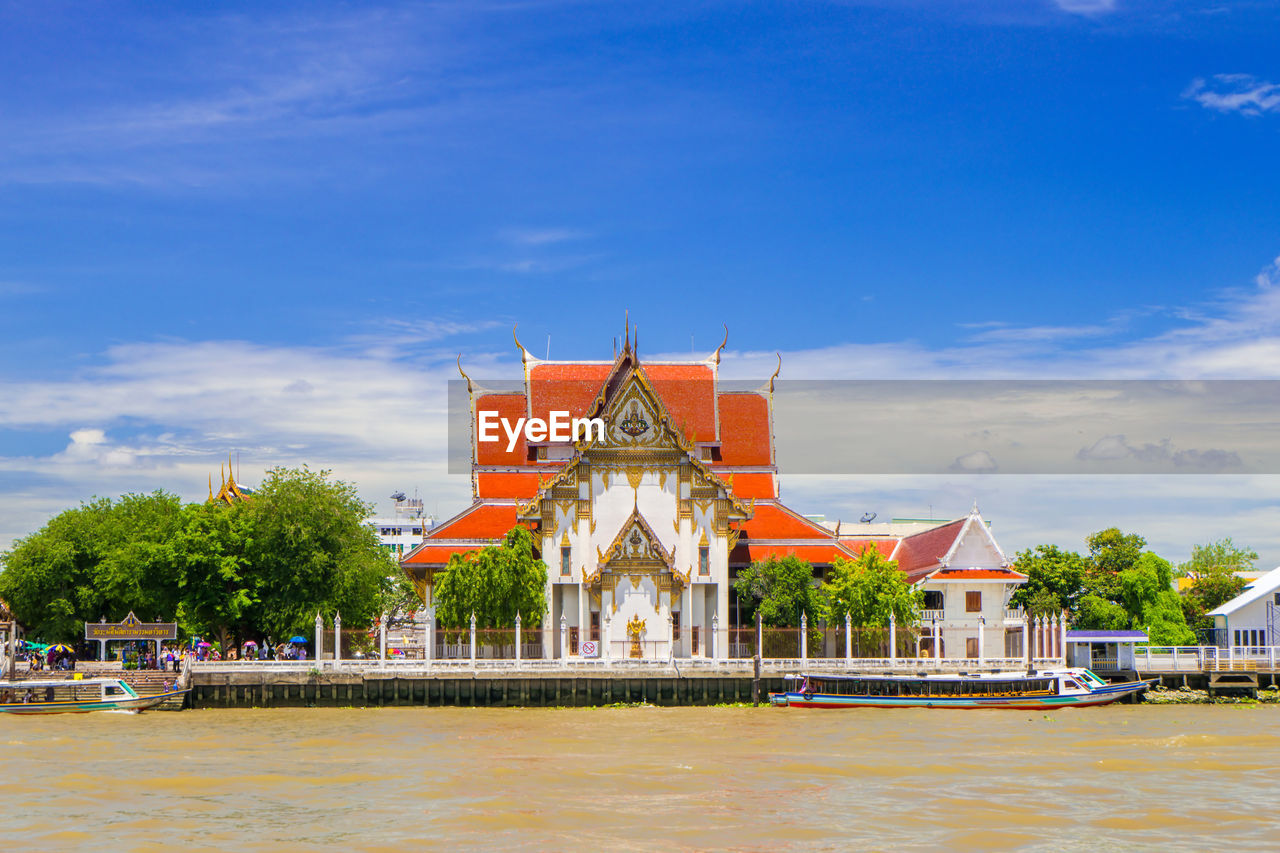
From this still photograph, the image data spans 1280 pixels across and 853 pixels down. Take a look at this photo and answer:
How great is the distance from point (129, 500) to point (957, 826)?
171 ft

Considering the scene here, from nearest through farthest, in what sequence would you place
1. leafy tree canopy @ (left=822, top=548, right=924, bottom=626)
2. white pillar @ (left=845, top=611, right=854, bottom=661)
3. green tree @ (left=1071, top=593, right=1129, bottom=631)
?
1. white pillar @ (left=845, top=611, right=854, bottom=661)
2. leafy tree canopy @ (left=822, top=548, right=924, bottom=626)
3. green tree @ (left=1071, top=593, right=1129, bottom=631)

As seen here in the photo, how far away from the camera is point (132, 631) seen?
2008 inches

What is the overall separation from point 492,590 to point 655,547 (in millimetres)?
7025

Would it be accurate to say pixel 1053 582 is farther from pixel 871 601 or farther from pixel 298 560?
pixel 298 560

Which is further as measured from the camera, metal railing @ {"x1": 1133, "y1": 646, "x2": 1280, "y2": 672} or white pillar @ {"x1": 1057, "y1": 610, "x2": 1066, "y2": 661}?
metal railing @ {"x1": 1133, "y1": 646, "x2": 1280, "y2": 672}

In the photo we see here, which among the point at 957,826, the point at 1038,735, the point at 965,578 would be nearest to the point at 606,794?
the point at 957,826

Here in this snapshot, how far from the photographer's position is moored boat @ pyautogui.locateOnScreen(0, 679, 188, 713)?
1775 inches

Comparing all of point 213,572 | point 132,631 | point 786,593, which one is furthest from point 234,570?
point 786,593

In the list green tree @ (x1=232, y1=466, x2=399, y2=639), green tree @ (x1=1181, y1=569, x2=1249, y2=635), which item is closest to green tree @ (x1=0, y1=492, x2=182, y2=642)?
green tree @ (x1=232, y1=466, x2=399, y2=639)

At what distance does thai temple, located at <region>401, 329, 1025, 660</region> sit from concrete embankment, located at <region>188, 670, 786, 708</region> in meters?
3.23

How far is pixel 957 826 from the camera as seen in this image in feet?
80.2

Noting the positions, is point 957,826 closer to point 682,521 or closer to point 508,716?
point 508,716

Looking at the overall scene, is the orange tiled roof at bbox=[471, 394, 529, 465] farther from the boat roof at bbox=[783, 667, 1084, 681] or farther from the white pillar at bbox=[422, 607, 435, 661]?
the boat roof at bbox=[783, 667, 1084, 681]

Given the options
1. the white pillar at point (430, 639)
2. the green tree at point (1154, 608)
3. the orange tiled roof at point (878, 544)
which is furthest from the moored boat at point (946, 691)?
the green tree at point (1154, 608)
